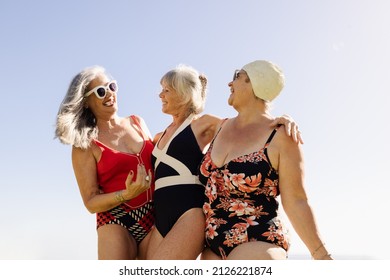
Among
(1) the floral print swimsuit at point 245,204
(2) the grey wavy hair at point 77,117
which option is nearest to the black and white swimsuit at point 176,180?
(1) the floral print swimsuit at point 245,204

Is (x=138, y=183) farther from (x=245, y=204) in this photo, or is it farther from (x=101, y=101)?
(x=101, y=101)

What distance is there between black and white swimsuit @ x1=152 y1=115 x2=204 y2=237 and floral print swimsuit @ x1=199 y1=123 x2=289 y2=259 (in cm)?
58

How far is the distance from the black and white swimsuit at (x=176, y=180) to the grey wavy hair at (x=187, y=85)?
0.37 m

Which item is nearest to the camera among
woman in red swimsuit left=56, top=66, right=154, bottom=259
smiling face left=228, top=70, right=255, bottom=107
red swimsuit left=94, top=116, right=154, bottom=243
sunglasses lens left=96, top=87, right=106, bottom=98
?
smiling face left=228, top=70, right=255, bottom=107

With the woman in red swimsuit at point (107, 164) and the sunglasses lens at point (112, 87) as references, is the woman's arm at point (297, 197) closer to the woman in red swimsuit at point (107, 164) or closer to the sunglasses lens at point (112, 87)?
the woman in red swimsuit at point (107, 164)

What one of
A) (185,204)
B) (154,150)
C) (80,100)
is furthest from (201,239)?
(80,100)

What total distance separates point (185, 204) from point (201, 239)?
472 millimetres

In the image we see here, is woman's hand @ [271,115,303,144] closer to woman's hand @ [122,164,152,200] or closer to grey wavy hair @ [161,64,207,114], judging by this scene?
grey wavy hair @ [161,64,207,114]

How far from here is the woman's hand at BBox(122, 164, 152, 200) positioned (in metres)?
6.00

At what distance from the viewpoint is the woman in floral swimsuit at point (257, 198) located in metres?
5.23

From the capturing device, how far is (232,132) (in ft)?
19.1

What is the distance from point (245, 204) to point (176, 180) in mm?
1132

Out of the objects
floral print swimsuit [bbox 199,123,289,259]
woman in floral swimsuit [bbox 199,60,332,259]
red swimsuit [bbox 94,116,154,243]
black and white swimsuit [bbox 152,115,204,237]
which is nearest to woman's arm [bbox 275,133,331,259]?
woman in floral swimsuit [bbox 199,60,332,259]
